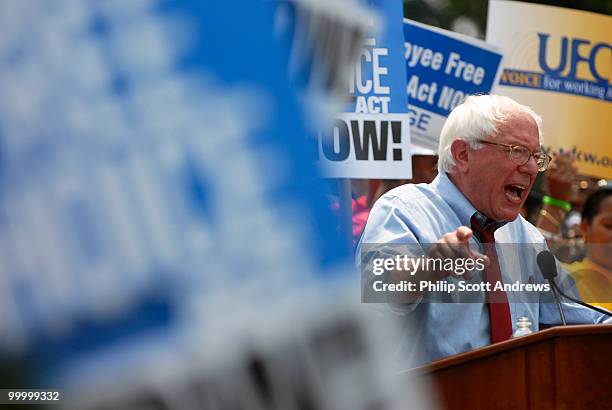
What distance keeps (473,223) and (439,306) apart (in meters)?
0.51

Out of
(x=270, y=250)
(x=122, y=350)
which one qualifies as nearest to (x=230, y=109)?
(x=270, y=250)

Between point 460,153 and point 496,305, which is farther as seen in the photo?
point 460,153

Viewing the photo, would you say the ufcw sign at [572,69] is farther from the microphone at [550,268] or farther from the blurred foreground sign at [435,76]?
the microphone at [550,268]

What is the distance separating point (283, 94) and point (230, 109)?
108mm

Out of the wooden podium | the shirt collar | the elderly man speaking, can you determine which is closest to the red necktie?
the elderly man speaking

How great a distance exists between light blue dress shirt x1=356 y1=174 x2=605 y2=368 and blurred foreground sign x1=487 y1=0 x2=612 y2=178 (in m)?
2.08

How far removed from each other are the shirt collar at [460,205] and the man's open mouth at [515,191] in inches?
3.8

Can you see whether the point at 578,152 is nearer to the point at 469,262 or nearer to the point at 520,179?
the point at 520,179

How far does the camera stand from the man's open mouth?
11.8 feet

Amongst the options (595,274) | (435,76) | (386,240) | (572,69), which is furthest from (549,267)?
(572,69)

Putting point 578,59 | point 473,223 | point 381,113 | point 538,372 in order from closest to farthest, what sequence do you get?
1. point 538,372
2. point 473,223
3. point 381,113
4. point 578,59

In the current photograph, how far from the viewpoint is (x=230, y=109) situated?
2088 mm

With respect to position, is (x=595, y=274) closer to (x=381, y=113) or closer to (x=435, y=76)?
(x=381, y=113)

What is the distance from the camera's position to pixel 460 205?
11.7 feet
